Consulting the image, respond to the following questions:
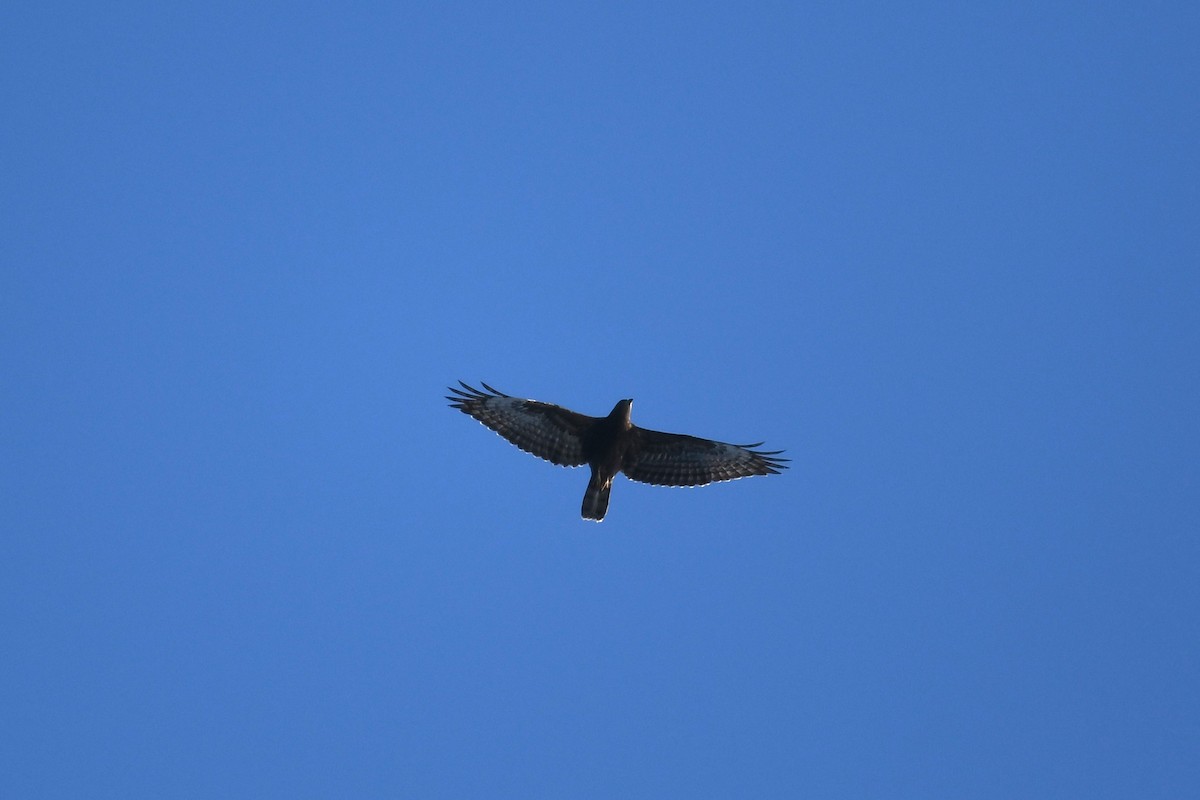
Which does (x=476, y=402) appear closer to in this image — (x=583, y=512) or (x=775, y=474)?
(x=583, y=512)

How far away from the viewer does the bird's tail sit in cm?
1772

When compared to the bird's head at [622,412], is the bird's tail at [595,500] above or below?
below

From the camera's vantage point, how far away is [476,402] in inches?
707

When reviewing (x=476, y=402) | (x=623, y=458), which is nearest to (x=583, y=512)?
(x=623, y=458)

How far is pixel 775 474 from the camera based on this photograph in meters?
18.2

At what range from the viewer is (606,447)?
1769cm

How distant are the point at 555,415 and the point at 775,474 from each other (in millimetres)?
3736

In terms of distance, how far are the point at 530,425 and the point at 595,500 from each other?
1.61 metres

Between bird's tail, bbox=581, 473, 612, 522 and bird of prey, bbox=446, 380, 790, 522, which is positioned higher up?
bird of prey, bbox=446, 380, 790, 522

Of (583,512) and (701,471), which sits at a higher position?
(701,471)

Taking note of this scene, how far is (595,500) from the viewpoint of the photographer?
1773cm

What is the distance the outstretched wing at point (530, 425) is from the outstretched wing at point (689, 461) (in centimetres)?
92

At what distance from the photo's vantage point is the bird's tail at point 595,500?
17.7 m

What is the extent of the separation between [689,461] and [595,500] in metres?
1.77
